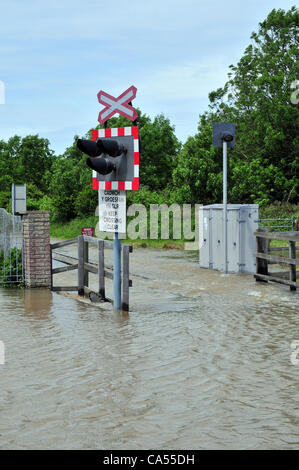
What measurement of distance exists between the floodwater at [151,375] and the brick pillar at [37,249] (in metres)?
1.78

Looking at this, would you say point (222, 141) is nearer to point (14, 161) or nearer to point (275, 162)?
point (275, 162)

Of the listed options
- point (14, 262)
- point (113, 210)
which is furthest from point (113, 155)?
point (14, 262)

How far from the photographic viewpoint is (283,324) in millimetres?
9797

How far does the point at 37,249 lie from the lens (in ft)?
45.8

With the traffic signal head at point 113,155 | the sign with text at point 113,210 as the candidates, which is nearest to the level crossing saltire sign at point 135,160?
the traffic signal head at point 113,155

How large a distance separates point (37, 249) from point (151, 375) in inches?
298

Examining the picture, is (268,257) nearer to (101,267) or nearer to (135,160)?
(101,267)

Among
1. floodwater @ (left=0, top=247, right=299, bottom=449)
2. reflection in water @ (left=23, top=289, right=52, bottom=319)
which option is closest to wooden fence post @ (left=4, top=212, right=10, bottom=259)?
reflection in water @ (left=23, top=289, right=52, bottom=319)

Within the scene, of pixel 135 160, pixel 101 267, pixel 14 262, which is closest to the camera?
pixel 135 160

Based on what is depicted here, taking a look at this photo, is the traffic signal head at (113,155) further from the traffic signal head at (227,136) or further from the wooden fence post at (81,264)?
the traffic signal head at (227,136)

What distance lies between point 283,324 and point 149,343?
7.87ft

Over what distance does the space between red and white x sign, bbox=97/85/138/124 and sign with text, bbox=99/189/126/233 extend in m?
1.23
